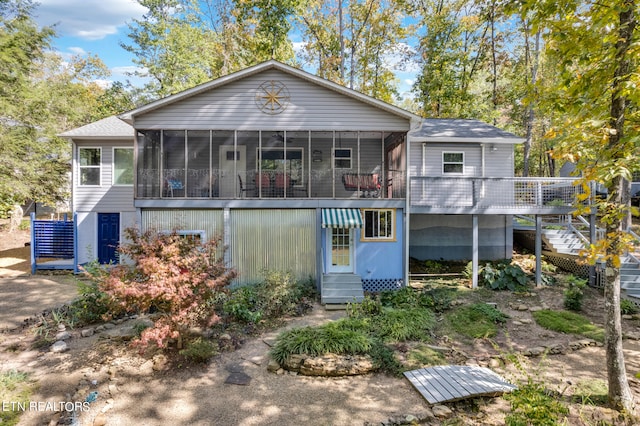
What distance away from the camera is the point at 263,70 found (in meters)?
12.0

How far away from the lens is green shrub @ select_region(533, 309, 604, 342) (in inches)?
362

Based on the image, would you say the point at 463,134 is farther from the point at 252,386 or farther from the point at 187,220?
the point at 252,386

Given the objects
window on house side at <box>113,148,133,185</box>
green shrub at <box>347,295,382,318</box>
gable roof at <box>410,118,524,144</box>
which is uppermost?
gable roof at <box>410,118,524,144</box>

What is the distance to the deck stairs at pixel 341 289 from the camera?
424 inches

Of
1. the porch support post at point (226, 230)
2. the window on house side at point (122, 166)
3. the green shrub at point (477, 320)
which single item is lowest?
the green shrub at point (477, 320)

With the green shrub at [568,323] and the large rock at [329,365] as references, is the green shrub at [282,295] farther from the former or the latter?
the green shrub at [568,323]

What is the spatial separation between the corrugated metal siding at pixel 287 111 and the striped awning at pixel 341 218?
10.2 ft

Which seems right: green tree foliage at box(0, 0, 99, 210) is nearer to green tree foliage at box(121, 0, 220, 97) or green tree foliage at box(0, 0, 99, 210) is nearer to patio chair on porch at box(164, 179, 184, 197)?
green tree foliage at box(121, 0, 220, 97)

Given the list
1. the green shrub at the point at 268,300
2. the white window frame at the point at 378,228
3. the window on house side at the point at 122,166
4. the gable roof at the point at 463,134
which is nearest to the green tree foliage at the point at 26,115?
the window on house side at the point at 122,166

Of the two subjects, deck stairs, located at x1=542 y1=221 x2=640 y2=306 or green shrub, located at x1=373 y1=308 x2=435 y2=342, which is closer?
green shrub, located at x1=373 y1=308 x2=435 y2=342

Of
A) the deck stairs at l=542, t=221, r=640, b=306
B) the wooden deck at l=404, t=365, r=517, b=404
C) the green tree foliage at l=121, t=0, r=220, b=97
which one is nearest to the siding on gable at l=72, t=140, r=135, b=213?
the green tree foliage at l=121, t=0, r=220, b=97

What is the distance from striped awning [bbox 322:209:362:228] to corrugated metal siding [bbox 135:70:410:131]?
3.11 meters

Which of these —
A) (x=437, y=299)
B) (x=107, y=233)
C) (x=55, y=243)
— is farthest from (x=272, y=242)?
(x=55, y=243)

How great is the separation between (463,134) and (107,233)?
1691 centimetres
